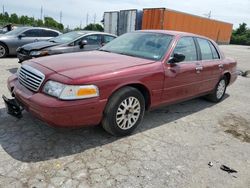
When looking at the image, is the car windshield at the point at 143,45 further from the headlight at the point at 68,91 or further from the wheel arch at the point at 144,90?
the headlight at the point at 68,91

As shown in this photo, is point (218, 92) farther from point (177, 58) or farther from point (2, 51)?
point (2, 51)

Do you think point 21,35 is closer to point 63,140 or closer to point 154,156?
point 63,140

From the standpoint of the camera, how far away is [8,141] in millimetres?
3389

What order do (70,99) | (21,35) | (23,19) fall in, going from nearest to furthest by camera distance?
(70,99)
(21,35)
(23,19)

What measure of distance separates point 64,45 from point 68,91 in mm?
5010

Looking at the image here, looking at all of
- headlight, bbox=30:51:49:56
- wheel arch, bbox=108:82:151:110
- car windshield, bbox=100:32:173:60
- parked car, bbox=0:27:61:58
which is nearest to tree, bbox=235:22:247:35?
parked car, bbox=0:27:61:58

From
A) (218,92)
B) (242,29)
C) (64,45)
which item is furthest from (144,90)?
(242,29)

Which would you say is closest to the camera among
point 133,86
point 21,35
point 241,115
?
point 133,86

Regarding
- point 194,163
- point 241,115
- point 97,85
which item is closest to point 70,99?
point 97,85

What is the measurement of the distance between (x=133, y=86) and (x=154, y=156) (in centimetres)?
106

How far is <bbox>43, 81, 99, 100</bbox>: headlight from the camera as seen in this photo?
120 inches

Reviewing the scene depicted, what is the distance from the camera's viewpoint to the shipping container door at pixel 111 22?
2364 cm

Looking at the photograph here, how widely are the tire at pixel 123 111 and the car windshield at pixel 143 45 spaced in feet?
2.74

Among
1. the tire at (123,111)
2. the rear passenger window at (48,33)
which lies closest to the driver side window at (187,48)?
the tire at (123,111)
